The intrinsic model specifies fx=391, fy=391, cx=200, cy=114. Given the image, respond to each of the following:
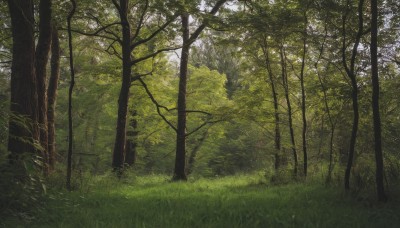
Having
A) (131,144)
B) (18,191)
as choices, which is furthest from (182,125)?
(18,191)

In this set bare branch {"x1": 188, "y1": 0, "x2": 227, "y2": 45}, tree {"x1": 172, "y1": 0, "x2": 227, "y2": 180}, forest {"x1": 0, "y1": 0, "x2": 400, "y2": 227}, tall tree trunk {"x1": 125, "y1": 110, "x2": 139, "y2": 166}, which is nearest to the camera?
forest {"x1": 0, "y1": 0, "x2": 400, "y2": 227}

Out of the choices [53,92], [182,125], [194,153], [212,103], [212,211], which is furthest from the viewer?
[194,153]

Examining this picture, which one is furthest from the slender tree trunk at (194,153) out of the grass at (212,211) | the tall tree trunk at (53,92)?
the grass at (212,211)

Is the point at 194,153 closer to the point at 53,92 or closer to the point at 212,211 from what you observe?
the point at 53,92

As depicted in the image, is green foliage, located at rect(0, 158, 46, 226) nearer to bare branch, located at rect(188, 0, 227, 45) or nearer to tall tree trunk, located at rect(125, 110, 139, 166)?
bare branch, located at rect(188, 0, 227, 45)

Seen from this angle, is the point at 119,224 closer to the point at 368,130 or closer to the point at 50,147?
the point at 50,147

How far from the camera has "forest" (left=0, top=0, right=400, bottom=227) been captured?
6.38m

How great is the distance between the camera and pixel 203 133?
29.0 m

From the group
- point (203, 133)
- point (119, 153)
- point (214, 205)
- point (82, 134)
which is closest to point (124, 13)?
point (119, 153)

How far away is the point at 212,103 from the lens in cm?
2412

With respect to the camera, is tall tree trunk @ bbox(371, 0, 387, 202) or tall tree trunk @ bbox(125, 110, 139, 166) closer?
A: tall tree trunk @ bbox(371, 0, 387, 202)

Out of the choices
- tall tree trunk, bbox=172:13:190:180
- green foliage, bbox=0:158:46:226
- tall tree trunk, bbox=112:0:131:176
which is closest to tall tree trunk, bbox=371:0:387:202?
green foliage, bbox=0:158:46:226

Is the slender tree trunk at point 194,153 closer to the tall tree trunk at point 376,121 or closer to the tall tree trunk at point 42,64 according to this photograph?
the tall tree trunk at point 42,64

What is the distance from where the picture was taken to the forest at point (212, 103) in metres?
6.38
